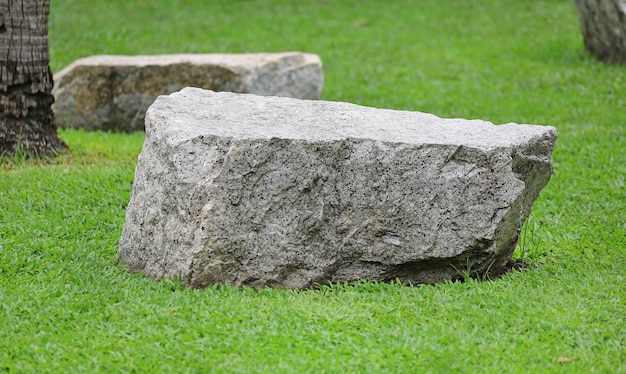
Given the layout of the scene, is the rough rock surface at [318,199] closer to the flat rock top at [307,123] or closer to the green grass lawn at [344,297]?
the flat rock top at [307,123]

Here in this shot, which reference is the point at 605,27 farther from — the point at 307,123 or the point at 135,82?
the point at 307,123

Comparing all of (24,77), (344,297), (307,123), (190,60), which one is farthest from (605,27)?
(344,297)

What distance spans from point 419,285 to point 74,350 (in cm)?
192

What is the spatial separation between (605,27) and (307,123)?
749cm

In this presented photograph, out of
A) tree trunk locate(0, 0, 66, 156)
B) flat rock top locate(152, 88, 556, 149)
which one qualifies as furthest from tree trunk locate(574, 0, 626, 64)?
tree trunk locate(0, 0, 66, 156)

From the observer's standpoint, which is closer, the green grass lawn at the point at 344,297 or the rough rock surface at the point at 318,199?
the green grass lawn at the point at 344,297

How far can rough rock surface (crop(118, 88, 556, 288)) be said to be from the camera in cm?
409

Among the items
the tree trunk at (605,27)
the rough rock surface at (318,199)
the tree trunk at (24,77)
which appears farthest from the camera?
the tree trunk at (605,27)

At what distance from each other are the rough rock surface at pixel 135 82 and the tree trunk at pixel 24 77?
5.73 ft

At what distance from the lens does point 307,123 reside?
4418mm

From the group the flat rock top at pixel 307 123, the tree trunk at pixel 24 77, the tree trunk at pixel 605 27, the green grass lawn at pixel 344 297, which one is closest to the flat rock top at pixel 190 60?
the green grass lawn at pixel 344 297

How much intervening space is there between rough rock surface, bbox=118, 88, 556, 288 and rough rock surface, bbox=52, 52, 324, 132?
3707 millimetres

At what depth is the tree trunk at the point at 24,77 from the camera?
6.12m

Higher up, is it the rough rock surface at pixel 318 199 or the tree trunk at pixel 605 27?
the tree trunk at pixel 605 27
